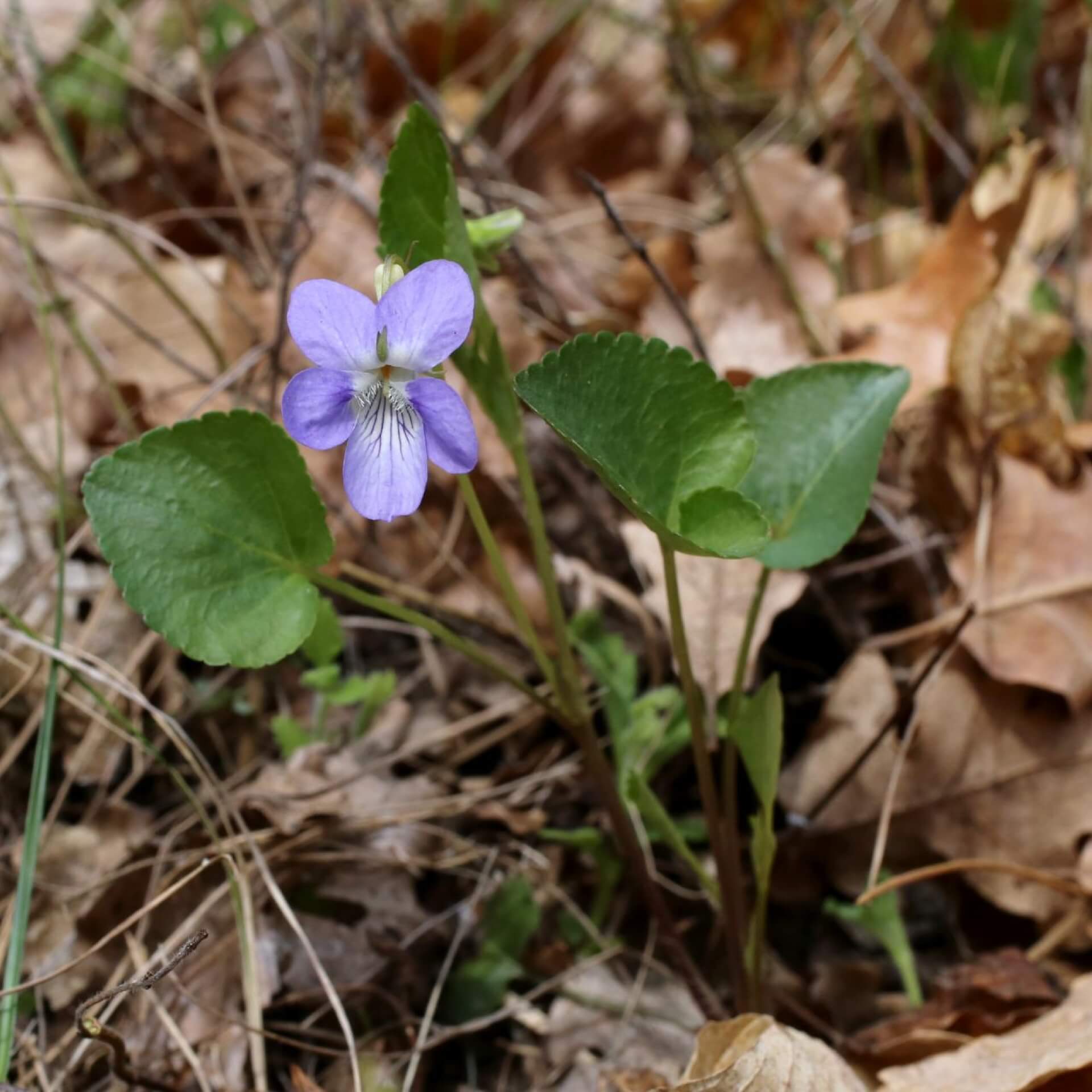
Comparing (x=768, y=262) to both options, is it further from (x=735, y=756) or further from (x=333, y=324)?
(x=333, y=324)

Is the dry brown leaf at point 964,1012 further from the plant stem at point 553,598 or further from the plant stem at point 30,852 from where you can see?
the plant stem at point 30,852

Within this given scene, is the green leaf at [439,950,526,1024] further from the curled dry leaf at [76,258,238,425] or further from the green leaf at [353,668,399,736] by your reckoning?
the curled dry leaf at [76,258,238,425]

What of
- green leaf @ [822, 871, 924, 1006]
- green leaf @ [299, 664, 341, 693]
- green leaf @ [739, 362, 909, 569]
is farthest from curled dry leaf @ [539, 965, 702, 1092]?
green leaf @ [739, 362, 909, 569]

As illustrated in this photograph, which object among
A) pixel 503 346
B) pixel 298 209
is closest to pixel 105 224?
pixel 298 209

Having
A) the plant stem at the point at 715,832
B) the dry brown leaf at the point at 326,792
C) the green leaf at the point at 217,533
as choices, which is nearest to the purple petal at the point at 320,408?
the green leaf at the point at 217,533

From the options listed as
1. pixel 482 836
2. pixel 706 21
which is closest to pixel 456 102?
pixel 706 21

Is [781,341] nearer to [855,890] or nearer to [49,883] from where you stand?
[855,890]
